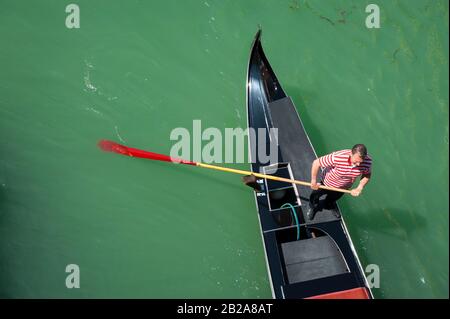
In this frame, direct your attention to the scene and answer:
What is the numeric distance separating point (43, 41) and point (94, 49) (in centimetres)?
86

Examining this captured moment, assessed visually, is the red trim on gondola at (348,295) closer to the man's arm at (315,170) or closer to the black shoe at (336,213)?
the black shoe at (336,213)

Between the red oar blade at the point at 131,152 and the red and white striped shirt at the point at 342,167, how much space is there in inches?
79.6

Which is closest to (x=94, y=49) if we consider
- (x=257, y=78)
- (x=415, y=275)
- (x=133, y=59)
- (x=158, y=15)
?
(x=133, y=59)

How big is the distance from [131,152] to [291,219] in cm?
256

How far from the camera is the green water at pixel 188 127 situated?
6.23m

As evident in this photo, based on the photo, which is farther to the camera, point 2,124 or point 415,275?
point 2,124

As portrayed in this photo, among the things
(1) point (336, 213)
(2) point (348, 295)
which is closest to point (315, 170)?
(1) point (336, 213)

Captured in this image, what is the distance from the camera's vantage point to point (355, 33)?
312 inches

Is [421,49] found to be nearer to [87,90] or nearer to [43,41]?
[87,90]

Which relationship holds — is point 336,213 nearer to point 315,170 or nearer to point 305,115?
point 315,170

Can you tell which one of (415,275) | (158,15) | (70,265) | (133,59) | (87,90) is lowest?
(415,275)

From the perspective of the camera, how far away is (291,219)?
19.7 feet

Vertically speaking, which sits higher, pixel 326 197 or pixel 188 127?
pixel 188 127

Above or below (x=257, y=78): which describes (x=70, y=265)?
below
